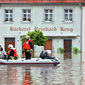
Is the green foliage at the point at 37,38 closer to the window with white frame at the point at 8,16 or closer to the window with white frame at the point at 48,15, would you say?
the window with white frame at the point at 48,15

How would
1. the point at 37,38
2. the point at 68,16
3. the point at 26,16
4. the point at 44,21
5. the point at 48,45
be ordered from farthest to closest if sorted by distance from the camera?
the point at 26,16 → the point at 44,21 → the point at 68,16 → the point at 48,45 → the point at 37,38

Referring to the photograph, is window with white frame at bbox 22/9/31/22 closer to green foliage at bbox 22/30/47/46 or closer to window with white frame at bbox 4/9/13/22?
window with white frame at bbox 4/9/13/22

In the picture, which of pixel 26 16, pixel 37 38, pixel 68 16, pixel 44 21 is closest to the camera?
pixel 37 38

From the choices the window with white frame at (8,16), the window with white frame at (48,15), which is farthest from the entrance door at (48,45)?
the window with white frame at (8,16)

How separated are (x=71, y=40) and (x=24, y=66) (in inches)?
1124

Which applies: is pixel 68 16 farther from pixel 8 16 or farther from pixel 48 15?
pixel 8 16

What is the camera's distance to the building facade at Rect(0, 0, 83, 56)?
174ft

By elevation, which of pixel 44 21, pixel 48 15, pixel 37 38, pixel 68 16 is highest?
pixel 48 15

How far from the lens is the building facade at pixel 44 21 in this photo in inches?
2093

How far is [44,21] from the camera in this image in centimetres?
5347

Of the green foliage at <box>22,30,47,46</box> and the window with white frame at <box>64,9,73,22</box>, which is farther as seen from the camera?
the window with white frame at <box>64,9,73,22</box>

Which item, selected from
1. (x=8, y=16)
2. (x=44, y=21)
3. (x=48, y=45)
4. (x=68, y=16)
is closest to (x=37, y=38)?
(x=48, y=45)

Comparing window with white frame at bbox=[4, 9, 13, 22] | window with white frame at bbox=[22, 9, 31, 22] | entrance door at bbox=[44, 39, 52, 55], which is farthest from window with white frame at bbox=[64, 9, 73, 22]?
window with white frame at bbox=[4, 9, 13, 22]

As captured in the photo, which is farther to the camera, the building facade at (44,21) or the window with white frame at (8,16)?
the window with white frame at (8,16)
